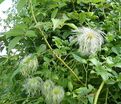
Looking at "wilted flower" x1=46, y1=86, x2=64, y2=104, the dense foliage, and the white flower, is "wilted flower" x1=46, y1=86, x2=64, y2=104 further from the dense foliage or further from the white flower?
the white flower

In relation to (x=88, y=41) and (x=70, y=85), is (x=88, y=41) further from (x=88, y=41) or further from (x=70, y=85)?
(x=70, y=85)

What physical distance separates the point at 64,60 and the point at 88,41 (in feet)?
0.63

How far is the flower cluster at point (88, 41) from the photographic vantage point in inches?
39.4

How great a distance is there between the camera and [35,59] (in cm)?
108

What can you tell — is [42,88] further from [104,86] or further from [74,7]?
[74,7]

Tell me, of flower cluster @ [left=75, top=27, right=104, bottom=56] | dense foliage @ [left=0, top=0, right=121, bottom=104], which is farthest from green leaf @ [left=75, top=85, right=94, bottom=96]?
flower cluster @ [left=75, top=27, right=104, bottom=56]

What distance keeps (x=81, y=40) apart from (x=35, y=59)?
16 centimetres

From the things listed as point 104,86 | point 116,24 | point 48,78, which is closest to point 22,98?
point 48,78

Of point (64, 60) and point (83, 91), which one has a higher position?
point (64, 60)

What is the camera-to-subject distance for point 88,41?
1000 millimetres

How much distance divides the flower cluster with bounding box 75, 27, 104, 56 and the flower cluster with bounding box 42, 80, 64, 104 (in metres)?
0.13

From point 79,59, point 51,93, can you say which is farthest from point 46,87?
Result: point 79,59

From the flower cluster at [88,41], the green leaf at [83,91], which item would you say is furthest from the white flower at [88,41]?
the green leaf at [83,91]

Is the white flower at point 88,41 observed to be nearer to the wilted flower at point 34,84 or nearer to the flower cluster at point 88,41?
the flower cluster at point 88,41
